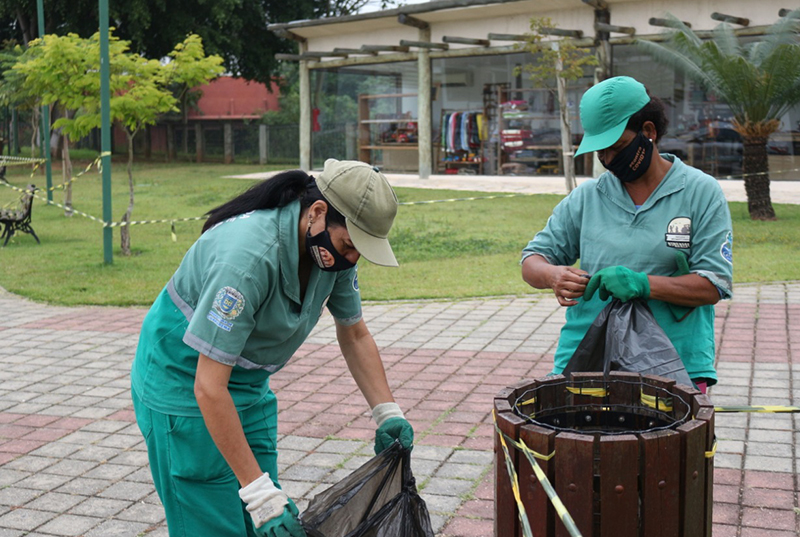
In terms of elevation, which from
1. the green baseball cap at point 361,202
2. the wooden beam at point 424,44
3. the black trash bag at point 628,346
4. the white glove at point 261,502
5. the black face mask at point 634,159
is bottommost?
the white glove at point 261,502

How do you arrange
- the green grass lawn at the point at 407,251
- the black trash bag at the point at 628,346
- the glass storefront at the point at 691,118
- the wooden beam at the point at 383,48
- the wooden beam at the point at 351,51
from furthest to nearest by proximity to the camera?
the wooden beam at the point at 351,51 → the wooden beam at the point at 383,48 → the glass storefront at the point at 691,118 → the green grass lawn at the point at 407,251 → the black trash bag at the point at 628,346

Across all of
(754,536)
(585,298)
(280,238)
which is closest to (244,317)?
(280,238)

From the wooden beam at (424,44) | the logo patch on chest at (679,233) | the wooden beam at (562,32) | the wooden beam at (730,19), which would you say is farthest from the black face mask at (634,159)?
the wooden beam at (424,44)

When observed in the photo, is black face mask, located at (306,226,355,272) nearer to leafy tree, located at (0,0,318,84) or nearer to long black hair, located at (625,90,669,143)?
long black hair, located at (625,90,669,143)

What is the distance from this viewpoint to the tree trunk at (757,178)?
1388cm

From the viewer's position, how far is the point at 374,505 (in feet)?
8.49

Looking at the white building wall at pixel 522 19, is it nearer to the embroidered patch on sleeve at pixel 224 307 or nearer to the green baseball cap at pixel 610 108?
the green baseball cap at pixel 610 108

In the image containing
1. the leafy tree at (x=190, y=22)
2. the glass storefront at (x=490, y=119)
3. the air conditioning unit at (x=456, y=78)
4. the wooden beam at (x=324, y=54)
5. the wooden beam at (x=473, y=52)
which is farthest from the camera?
the leafy tree at (x=190, y=22)

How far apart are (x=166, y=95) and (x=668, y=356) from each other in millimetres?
10178

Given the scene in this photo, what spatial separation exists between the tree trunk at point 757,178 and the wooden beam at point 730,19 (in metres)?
4.03

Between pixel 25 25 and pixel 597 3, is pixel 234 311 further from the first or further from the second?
pixel 25 25

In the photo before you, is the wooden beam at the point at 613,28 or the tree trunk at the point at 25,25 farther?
the tree trunk at the point at 25,25

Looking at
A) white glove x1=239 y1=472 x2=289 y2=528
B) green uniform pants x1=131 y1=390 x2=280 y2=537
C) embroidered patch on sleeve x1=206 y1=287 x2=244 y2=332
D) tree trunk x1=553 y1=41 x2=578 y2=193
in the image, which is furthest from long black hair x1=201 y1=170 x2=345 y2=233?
tree trunk x1=553 y1=41 x2=578 y2=193

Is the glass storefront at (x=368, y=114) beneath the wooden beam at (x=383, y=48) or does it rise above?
beneath
